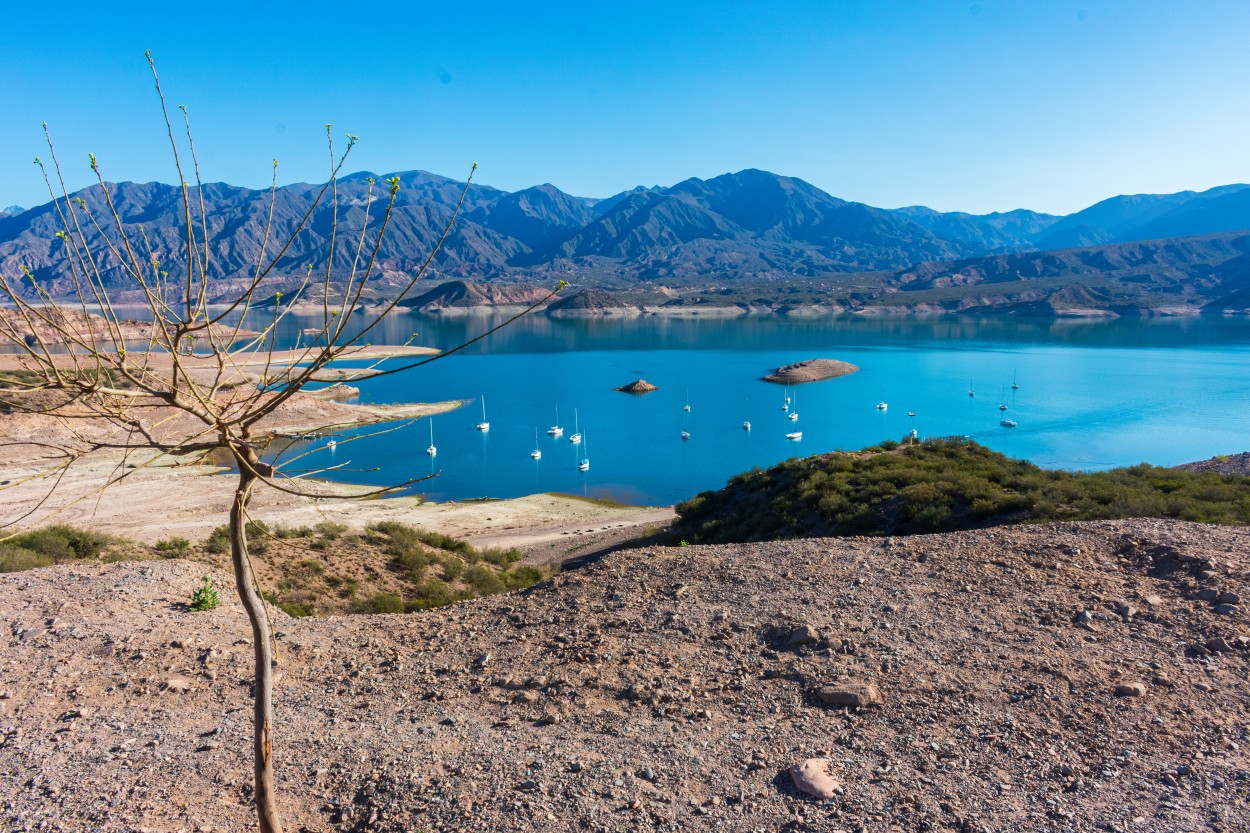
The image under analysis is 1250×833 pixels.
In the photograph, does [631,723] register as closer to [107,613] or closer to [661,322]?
[107,613]

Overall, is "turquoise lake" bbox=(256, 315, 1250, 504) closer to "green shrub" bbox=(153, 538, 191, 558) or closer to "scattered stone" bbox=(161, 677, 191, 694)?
"green shrub" bbox=(153, 538, 191, 558)

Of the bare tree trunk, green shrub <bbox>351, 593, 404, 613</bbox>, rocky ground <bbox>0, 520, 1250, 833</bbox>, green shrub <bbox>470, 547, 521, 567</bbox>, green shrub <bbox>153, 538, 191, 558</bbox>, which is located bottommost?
green shrub <bbox>470, 547, 521, 567</bbox>

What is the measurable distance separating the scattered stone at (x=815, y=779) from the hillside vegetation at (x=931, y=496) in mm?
9765

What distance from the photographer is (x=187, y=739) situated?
5895 mm

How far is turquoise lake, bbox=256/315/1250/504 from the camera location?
44.7 metres

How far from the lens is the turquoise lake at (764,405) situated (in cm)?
4466

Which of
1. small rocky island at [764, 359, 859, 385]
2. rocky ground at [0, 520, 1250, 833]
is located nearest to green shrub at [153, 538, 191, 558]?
rocky ground at [0, 520, 1250, 833]

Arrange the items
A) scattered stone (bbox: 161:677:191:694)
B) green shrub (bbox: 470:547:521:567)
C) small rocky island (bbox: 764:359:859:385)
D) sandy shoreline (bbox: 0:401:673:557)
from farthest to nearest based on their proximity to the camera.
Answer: small rocky island (bbox: 764:359:859:385) < sandy shoreline (bbox: 0:401:673:557) < green shrub (bbox: 470:547:521:567) < scattered stone (bbox: 161:677:191:694)

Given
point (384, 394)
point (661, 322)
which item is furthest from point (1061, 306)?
point (384, 394)

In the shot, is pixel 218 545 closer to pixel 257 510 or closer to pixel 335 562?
pixel 335 562

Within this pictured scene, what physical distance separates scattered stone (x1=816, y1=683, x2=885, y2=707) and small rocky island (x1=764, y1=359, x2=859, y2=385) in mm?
74668

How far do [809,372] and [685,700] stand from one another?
78988 millimetres

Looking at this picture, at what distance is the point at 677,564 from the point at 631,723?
4.58 metres

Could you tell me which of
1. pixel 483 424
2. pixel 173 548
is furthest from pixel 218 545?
pixel 483 424
